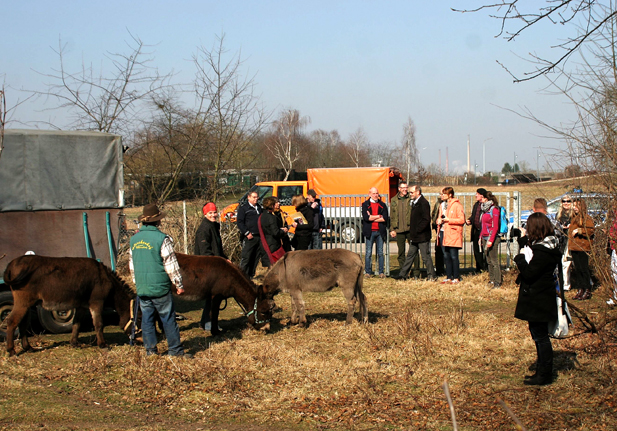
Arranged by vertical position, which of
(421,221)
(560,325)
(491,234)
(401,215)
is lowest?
(560,325)

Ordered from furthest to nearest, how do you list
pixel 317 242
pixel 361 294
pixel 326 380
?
pixel 317 242
pixel 361 294
pixel 326 380

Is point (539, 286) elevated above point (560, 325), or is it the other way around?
point (539, 286)

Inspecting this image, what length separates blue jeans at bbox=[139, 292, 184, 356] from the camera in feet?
22.1

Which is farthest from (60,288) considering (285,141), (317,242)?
(285,141)

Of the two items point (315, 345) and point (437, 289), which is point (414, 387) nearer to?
point (315, 345)

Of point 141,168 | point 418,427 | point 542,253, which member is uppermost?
point 141,168

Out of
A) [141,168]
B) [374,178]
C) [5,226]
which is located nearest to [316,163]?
[374,178]

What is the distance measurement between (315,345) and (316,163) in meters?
50.0

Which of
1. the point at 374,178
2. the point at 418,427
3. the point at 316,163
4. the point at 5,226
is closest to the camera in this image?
the point at 418,427

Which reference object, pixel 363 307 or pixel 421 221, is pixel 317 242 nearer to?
pixel 421 221

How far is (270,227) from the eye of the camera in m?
10.2

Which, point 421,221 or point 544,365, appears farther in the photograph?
point 421,221

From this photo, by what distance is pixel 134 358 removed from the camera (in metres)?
6.66

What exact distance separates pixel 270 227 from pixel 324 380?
4.42 meters
